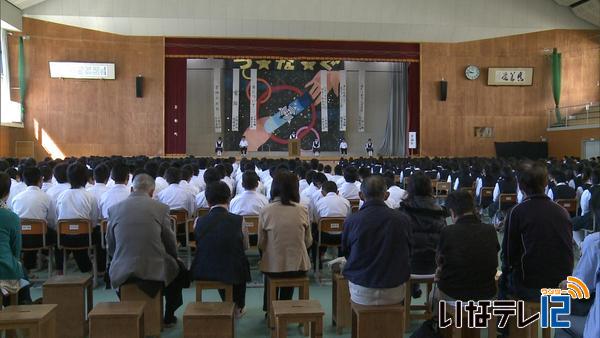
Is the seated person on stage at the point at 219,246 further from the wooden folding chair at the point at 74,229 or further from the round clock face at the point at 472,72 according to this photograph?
the round clock face at the point at 472,72

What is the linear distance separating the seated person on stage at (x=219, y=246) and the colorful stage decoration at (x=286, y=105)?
19.0 m

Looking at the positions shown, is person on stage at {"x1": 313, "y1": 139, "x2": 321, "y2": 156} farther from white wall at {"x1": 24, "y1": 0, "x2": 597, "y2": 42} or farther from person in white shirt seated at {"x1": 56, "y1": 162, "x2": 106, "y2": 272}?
person in white shirt seated at {"x1": 56, "y1": 162, "x2": 106, "y2": 272}

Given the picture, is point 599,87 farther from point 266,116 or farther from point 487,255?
point 487,255

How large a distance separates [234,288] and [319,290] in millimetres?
1368

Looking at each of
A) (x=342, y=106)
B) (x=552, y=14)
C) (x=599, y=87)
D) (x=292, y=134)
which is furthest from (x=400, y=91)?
(x=599, y=87)

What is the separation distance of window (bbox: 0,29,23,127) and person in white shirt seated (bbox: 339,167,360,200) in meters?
15.3

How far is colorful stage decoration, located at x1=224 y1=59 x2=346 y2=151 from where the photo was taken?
23.0m

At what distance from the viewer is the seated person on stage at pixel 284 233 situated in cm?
420

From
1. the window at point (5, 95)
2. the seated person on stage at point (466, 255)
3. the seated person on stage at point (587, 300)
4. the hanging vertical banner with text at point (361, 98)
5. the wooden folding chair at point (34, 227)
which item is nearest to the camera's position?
the seated person on stage at point (587, 300)

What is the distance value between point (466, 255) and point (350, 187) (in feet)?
12.6

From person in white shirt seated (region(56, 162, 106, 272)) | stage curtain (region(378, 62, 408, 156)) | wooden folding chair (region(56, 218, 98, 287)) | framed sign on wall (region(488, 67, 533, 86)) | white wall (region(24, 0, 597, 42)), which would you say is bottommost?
wooden folding chair (region(56, 218, 98, 287))

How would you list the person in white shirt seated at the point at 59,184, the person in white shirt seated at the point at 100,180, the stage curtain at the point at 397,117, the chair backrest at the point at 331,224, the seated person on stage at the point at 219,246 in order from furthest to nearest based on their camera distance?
the stage curtain at the point at 397,117 → the person in white shirt seated at the point at 59,184 → the person in white shirt seated at the point at 100,180 → the chair backrest at the point at 331,224 → the seated person on stage at the point at 219,246

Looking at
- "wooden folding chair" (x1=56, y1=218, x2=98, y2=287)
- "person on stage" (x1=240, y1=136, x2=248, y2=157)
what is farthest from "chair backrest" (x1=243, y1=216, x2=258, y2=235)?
"person on stage" (x1=240, y1=136, x2=248, y2=157)

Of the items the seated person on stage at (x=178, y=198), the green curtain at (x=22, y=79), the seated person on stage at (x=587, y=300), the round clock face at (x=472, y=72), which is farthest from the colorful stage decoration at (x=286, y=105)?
the seated person on stage at (x=587, y=300)
